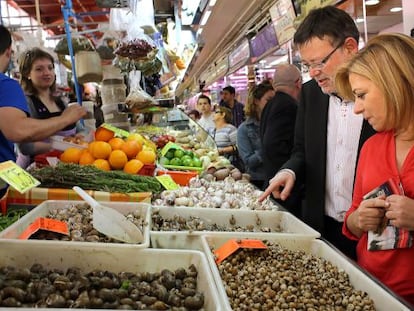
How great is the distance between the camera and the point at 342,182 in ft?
7.17

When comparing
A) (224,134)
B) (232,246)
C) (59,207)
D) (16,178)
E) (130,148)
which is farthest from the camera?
(224,134)

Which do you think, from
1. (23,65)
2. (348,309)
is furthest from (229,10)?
(348,309)

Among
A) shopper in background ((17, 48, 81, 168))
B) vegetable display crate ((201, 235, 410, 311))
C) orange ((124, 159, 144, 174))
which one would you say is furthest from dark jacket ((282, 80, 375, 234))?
shopper in background ((17, 48, 81, 168))

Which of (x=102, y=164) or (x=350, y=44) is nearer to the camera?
(x=350, y=44)

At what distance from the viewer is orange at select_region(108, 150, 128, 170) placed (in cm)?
283

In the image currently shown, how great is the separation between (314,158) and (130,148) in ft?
4.05

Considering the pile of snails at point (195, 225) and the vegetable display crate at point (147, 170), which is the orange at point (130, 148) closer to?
the vegetable display crate at point (147, 170)

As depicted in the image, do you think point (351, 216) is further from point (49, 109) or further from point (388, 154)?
point (49, 109)

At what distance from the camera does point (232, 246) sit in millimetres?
1614

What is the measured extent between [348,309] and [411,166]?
1.86 feet

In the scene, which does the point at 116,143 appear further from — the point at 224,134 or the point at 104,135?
the point at 224,134

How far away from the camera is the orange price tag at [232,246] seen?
62.7 inches

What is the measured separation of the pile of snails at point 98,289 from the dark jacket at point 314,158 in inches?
41.5

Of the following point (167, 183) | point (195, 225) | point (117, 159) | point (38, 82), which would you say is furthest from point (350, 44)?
point (38, 82)
